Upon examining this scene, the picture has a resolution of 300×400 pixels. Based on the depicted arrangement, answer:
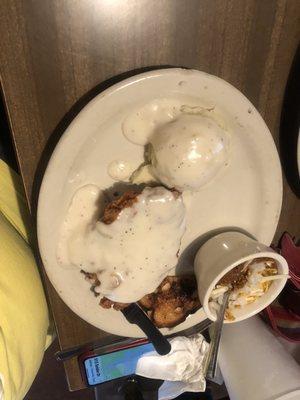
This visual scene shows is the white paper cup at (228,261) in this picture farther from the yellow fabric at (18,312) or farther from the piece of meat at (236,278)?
the yellow fabric at (18,312)

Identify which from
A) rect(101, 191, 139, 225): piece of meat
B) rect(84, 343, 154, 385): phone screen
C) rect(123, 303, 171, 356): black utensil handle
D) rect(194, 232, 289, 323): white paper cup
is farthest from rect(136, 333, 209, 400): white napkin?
rect(101, 191, 139, 225): piece of meat

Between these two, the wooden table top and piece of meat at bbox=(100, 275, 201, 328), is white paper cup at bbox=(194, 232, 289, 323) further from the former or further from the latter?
the wooden table top

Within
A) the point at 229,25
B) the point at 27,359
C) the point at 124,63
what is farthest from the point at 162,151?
the point at 27,359

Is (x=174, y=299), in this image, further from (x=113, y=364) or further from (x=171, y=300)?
(x=113, y=364)

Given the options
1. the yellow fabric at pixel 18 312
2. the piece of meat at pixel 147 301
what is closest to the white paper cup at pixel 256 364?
the piece of meat at pixel 147 301

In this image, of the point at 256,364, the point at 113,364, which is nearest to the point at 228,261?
the point at 256,364

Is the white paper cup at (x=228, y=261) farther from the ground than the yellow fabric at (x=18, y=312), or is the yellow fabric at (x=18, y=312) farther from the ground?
the white paper cup at (x=228, y=261)
